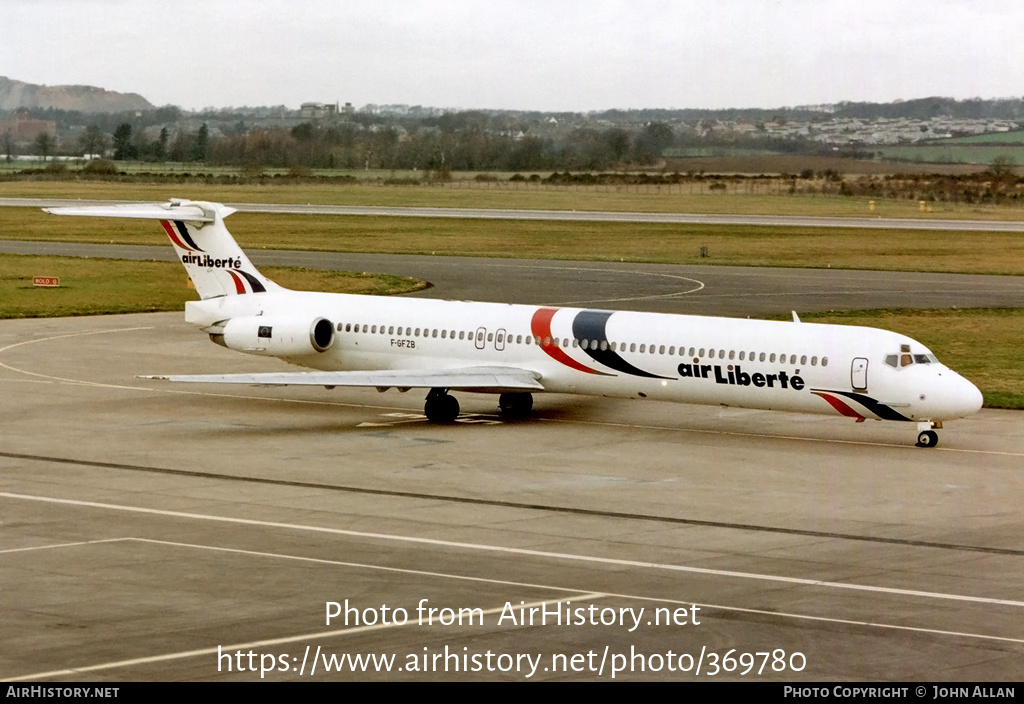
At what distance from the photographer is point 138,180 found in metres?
149

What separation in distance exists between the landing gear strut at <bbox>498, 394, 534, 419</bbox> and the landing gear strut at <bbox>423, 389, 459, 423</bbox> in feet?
5.82

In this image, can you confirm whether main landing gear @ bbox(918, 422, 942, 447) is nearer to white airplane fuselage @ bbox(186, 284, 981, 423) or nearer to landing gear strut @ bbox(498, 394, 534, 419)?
white airplane fuselage @ bbox(186, 284, 981, 423)

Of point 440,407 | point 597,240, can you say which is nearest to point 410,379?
point 440,407

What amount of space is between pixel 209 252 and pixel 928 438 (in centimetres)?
2038

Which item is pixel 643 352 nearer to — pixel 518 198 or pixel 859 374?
pixel 859 374

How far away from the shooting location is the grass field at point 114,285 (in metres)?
61.6

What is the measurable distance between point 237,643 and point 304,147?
173m

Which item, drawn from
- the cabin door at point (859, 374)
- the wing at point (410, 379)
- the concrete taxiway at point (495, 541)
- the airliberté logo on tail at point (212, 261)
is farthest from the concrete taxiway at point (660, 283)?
the cabin door at point (859, 374)

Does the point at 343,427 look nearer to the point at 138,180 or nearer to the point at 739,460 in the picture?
the point at 739,460

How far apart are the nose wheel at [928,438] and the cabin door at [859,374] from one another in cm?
199

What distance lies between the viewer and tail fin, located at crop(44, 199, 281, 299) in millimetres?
42188

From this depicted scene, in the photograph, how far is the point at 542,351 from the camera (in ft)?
124
